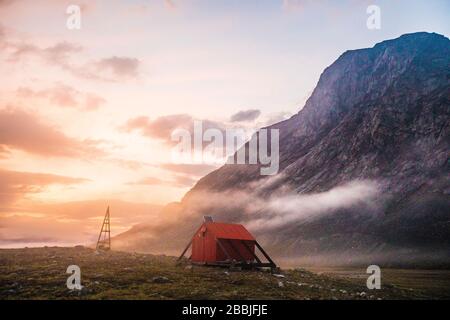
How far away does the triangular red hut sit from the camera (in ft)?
149

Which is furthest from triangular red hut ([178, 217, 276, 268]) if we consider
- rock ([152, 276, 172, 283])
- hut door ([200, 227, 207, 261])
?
rock ([152, 276, 172, 283])

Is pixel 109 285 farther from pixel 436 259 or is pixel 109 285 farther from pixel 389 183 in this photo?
pixel 389 183

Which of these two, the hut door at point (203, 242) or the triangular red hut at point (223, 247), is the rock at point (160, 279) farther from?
the hut door at point (203, 242)

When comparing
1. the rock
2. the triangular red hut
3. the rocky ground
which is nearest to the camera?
the rocky ground

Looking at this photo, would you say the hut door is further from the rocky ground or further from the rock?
the rock

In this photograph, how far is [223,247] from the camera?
45.2 metres

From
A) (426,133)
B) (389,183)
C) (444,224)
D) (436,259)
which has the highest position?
(426,133)

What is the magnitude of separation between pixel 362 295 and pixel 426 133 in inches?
7300

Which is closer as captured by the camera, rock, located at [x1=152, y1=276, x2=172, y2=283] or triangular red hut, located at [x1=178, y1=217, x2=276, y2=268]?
rock, located at [x1=152, y1=276, x2=172, y2=283]

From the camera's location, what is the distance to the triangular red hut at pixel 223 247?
4553 centimetres

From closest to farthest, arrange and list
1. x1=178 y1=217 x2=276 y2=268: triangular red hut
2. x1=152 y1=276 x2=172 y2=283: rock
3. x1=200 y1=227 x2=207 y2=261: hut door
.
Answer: x1=152 y1=276 x2=172 y2=283: rock
x1=178 y1=217 x2=276 y2=268: triangular red hut
x1=200 y1=227 x2=207 y2=261: hut door

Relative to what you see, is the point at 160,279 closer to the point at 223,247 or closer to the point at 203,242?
the point at 223,247
